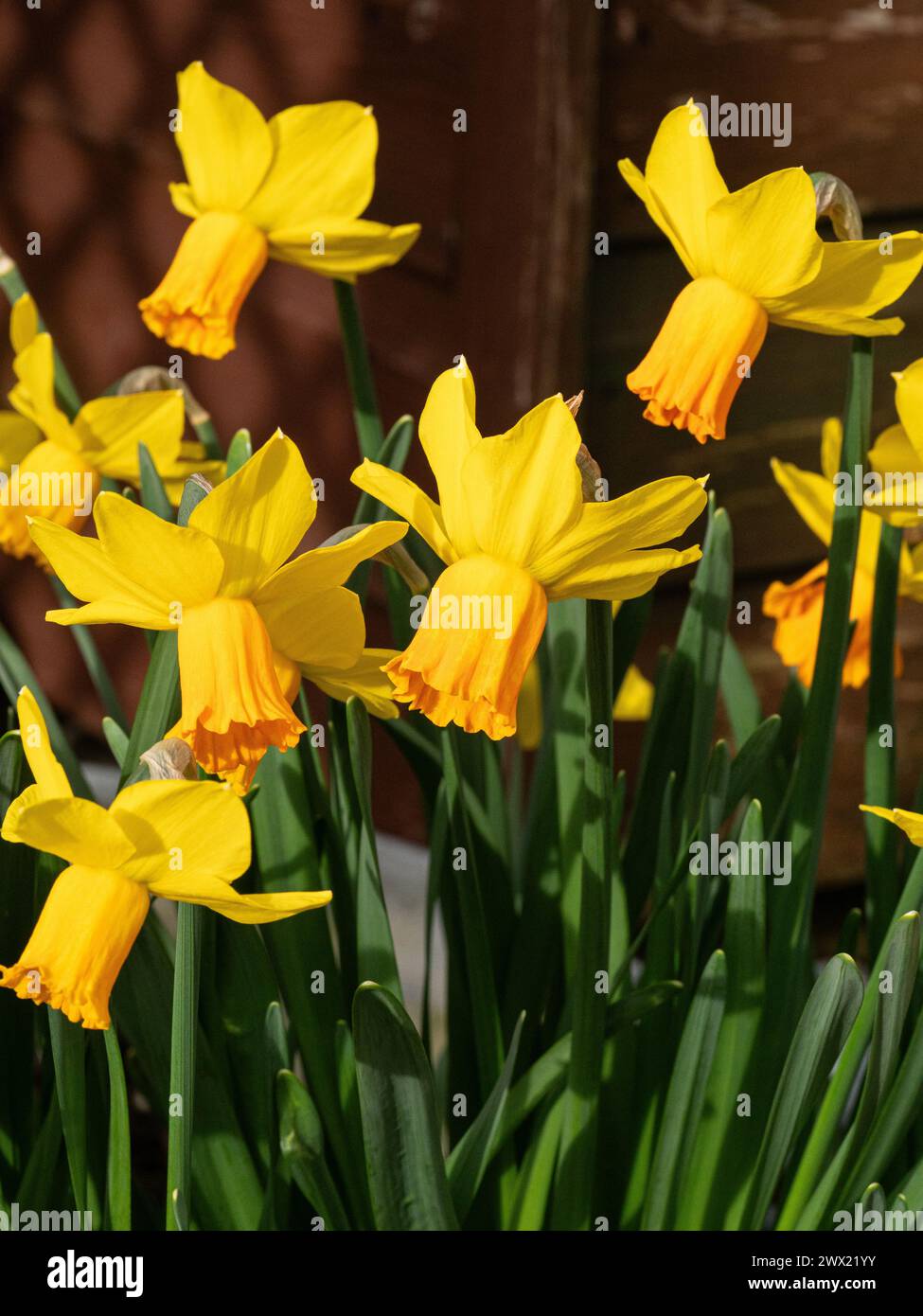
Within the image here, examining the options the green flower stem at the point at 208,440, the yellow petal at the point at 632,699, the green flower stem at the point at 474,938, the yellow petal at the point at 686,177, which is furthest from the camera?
the yellow petal at the point at 632,699

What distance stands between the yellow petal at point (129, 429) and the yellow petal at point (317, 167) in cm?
12

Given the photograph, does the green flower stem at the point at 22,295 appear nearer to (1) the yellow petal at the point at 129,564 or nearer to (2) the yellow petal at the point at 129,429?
(2) the yellow petal at the point at 129,429

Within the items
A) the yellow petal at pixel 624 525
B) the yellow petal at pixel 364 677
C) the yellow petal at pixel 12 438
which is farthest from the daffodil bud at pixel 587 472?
the yellow petal at pixel 12 438

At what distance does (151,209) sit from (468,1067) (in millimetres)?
1688

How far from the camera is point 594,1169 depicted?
→ 791 mm

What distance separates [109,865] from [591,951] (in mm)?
241

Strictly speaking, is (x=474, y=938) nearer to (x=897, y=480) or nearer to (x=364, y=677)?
(x=364, y=677)

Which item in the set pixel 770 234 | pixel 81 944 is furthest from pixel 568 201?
pixel 81 944

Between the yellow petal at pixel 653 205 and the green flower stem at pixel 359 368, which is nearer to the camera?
the yellow petal at pixel 653 205

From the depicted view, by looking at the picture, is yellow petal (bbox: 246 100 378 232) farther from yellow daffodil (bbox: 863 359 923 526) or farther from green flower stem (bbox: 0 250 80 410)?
yellow daffodil (bbox: 863 359 923 526)

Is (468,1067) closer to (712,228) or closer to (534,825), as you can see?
(534,825)

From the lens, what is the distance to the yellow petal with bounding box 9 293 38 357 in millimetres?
804

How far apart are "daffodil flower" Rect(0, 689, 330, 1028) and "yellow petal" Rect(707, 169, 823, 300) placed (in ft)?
1.08

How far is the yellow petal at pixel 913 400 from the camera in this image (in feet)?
2.09
